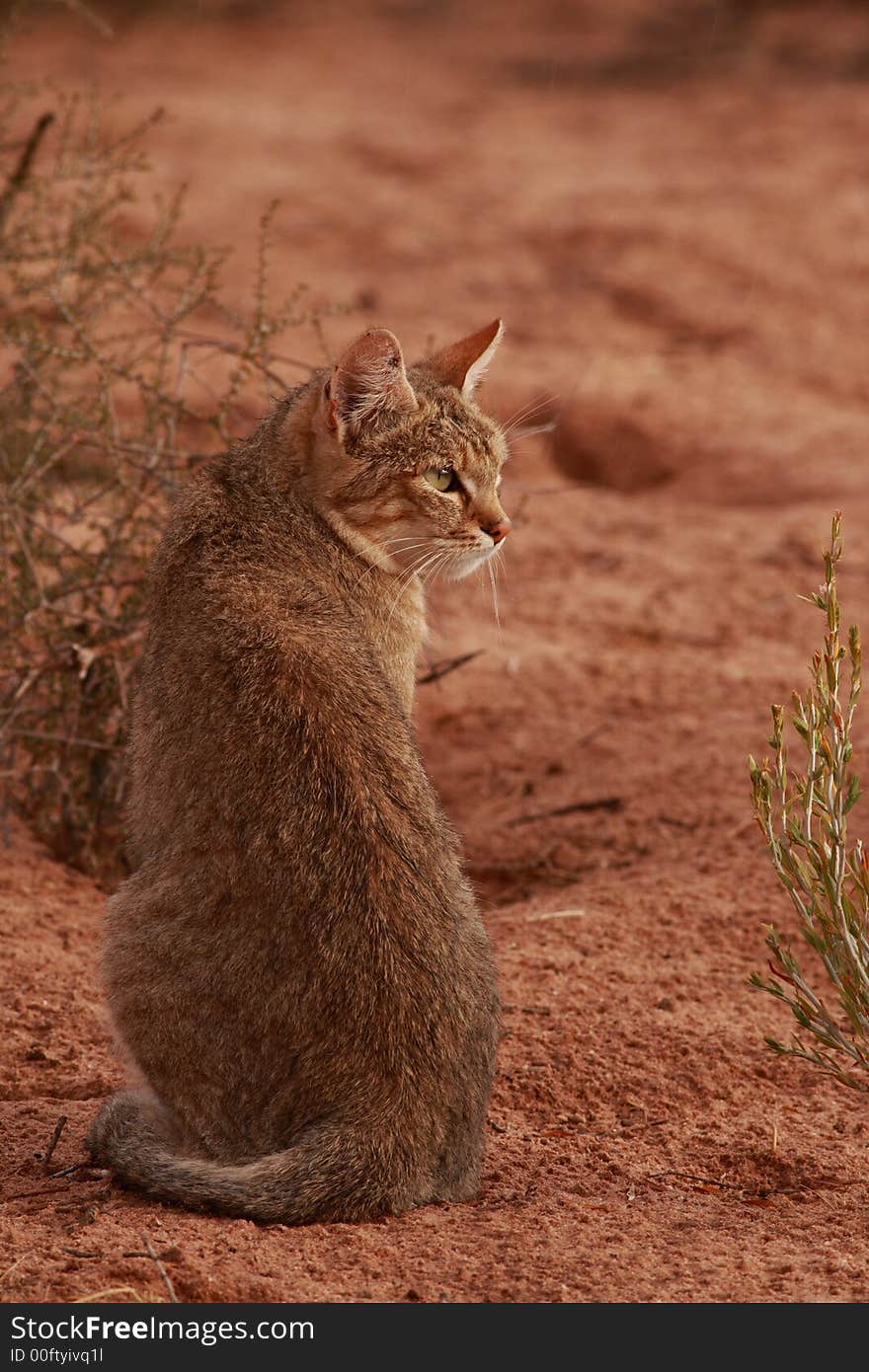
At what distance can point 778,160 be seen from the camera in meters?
14.0

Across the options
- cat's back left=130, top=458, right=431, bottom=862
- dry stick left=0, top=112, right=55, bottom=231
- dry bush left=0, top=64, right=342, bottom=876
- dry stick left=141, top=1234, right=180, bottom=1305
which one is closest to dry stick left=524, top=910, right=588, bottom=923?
dry bush left=0, top=64, right=342, bottom=876

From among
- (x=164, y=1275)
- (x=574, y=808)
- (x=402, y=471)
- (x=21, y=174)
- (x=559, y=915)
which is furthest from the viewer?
(x=574, y=808)

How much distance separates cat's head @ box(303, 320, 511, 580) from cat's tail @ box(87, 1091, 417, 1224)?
1.53 meters

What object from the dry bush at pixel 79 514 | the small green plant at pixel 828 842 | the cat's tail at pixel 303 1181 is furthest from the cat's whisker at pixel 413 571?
the cat's tail at pixel 303 1181

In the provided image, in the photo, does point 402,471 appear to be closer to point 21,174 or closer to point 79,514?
point 79,514

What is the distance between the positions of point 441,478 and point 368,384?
33cm

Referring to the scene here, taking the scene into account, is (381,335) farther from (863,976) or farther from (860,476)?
(860,476)

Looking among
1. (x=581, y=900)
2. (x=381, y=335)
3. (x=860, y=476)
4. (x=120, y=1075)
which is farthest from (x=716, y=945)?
(x=860, y=476)

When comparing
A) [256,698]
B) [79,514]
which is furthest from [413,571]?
[79,514]

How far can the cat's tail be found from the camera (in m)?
3.40

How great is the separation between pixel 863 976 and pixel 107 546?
10.1 ft

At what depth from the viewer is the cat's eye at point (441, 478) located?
4266 mm

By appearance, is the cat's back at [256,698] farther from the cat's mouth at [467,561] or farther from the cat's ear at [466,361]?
the cat's ear at [466,361]

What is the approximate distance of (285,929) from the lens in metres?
3.48
